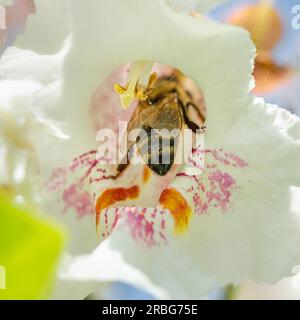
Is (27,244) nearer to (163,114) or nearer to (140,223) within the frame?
(140,223)

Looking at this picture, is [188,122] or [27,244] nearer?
[27,244]

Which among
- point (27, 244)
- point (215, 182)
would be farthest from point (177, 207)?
A: point (27, 244)

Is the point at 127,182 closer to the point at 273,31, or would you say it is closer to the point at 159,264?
the point at 159,264

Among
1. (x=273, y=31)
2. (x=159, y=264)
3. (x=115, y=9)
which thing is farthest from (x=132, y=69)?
(x=273, y=31)

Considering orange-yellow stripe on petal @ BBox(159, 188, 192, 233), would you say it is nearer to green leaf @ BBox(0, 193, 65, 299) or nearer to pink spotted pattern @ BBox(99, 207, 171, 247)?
pink spotted pattern @ BBox(99, 207, 171, 247)

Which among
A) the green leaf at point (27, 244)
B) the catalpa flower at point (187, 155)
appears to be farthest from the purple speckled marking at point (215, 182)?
the green leaf at point (27, 244)

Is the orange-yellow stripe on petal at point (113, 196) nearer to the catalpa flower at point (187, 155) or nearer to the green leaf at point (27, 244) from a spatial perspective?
the catalpa flower at point (187, 155)
